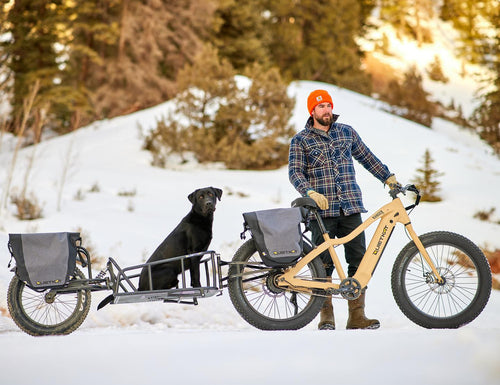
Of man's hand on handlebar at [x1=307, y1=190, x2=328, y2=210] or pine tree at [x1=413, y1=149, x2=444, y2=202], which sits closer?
man's hand on handlebar at [x1=307, y1=190, x2=328, y2=210]

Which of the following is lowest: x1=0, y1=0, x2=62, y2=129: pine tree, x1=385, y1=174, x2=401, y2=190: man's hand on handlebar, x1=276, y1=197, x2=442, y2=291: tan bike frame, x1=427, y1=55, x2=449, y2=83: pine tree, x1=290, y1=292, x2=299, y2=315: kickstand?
x1=290, y1=292, x2=299, y2=315: kickstand

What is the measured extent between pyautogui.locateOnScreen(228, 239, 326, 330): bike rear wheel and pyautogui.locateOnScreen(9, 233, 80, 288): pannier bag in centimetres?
116

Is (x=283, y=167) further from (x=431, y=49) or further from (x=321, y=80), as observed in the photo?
(x=431, y=49)

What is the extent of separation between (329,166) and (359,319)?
1226 millimetres

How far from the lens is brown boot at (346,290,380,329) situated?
14.2ft

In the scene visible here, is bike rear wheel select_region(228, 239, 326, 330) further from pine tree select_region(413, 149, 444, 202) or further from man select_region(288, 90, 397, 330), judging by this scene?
pine tree select_region(413, 149, 444, 202)

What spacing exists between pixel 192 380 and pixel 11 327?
2284 mm

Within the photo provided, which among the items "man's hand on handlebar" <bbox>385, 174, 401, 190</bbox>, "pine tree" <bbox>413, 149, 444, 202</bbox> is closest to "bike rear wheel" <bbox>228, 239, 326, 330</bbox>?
"man's hand on handlebar" <bbox>385, 174, 401, 190</bbox>

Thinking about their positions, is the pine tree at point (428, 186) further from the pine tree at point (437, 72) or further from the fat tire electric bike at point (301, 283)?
the pine tree at point (437, 72)

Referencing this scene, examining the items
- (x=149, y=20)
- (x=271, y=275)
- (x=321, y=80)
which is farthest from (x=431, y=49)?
(x=271, y=275)

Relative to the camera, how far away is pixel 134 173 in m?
12.0

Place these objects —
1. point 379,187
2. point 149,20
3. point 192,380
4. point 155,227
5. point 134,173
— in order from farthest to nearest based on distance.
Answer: point 149,20 < point 134,173 < point 379,187 < point 155,227 < point 192,380

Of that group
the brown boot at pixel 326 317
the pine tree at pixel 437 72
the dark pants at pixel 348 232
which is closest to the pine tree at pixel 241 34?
the pine tree at pixel 437 72

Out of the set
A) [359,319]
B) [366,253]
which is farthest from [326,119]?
[359,319]
